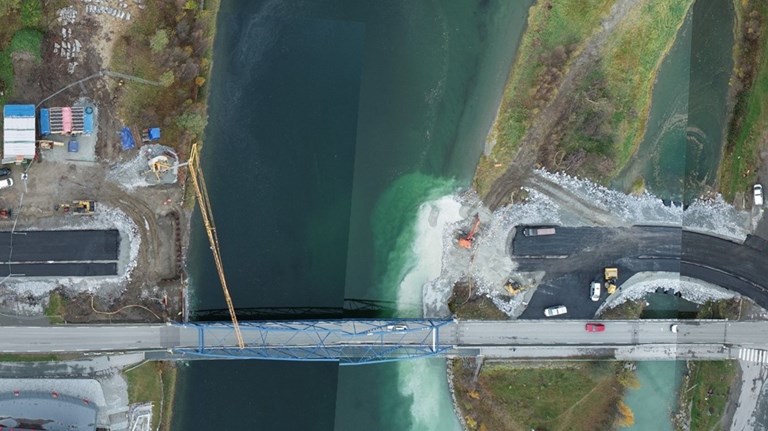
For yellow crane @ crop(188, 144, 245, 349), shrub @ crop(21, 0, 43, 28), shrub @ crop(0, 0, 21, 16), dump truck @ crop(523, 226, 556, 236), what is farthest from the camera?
dump truck @ crop(523, 226, 556, 236)

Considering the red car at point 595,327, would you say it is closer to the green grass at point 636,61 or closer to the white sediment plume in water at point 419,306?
the white sediment plume in water at point 419,306

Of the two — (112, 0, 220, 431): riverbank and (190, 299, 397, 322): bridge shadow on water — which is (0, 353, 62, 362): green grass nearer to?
(112, 0, 220, 431): riverbank

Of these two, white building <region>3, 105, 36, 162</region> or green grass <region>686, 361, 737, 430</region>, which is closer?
white building <region>3, 105, 36, 162</region>

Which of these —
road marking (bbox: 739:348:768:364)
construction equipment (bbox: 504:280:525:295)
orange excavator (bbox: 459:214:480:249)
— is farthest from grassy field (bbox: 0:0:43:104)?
road marking (bbox: 739:348:768:364)

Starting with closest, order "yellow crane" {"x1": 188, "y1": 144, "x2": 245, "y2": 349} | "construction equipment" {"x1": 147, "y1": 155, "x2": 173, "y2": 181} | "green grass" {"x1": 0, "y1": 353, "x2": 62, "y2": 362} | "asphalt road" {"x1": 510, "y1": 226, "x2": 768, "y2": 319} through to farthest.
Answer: "green grass" {"x1": 0, "y1": 353, "x2": 62, "y2": 362} < "construction equipment" {"x1": 147, "y1": 155, "x2": 173, "y2": 181} < "yellow crane" {"x1": 188, "y1": 144, "x2": 245, "y2": 349} < "asphalt road" {"x1": 510, "y1": 226, "x2": 768, "y2": 319}

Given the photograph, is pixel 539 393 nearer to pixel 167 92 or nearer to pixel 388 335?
pixel 388 335

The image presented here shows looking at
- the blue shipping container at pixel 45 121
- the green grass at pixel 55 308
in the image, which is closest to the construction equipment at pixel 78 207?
the blue shipping container at pixel 45 121

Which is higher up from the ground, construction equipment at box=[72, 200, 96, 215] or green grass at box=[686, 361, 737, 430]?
construction equipment at box=[72, 200, 96, 215]
